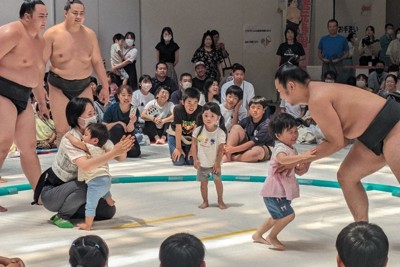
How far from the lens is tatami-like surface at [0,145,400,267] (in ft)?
10.6

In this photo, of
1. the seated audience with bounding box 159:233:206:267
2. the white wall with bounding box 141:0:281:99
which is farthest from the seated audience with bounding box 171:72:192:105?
the seated audience with bounding box 159:233:206:267

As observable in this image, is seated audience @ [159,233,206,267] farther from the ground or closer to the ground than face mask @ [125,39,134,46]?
closer to the ground

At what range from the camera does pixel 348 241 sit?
166 cm

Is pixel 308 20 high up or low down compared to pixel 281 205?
up

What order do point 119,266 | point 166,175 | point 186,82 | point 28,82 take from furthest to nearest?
point 186,82 → point 166,175 → point 28,82 → point 119,266

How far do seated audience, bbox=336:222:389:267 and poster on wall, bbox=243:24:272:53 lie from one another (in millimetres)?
10243

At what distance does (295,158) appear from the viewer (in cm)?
327

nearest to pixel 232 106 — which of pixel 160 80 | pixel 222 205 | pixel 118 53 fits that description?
pixel 160 80

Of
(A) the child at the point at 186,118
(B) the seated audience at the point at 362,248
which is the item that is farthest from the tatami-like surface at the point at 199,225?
(B) the seated audience at the point at 362,248

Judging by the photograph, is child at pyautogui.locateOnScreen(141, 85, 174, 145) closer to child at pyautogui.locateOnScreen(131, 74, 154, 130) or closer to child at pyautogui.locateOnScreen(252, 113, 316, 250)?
child at pyautogui.locateOnScreen(131, 74, 154, 130)

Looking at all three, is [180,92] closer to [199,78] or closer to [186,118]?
[199,78]

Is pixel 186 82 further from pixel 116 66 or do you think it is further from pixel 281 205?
pixel 281 205

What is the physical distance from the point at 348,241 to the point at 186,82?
6.42 m

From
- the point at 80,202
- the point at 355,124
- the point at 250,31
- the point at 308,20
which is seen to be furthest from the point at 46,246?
the point at 308,20
